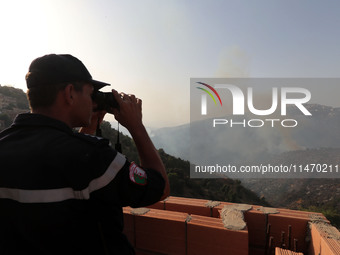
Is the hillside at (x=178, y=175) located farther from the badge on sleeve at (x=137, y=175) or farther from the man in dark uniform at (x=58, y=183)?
the badge on sleeve at (x=137, y=175)

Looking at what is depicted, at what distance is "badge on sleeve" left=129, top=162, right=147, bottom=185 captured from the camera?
1.04 m

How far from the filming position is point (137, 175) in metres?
1.06

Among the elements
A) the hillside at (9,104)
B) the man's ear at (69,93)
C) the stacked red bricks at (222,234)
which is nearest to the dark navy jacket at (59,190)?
the man's ear at (69,93)

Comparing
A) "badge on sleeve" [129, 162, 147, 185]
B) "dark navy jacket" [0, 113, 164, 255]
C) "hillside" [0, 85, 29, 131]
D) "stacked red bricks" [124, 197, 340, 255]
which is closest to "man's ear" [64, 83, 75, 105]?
"dark navy jacket" [0, 113, 164, 255]

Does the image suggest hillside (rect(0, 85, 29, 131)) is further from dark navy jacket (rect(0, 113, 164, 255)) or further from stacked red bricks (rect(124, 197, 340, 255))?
dark navy jacket (rect(0, 113, 164, 255))

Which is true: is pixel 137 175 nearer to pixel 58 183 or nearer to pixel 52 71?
pixel 58 183

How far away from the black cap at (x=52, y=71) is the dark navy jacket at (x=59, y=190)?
0.27 metres

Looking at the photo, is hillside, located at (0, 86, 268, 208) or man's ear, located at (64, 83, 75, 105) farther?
hillside, located at (0, 86, 268, 208)

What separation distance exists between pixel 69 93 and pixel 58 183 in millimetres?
473

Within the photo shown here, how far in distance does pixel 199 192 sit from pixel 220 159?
14647 cm

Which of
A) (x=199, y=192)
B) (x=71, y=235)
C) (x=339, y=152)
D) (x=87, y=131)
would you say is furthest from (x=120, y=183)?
(x=339, y=152)

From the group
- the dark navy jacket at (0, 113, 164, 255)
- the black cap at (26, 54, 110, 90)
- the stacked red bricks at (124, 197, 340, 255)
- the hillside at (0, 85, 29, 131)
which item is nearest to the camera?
the dark navy jacket at (0, 113, 164, 255)

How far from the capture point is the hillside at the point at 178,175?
21453 mm

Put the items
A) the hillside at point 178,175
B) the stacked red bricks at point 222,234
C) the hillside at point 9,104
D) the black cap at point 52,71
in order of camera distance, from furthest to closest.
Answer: the hillside at point 9,104, the hillside at point 178,175, the stacked red bricks at point 222,234, the black cap at point 52,71
